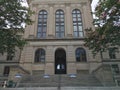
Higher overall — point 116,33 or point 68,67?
point 116,33

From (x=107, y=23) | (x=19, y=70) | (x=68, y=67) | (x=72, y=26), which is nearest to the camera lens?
(x=107, y=23)

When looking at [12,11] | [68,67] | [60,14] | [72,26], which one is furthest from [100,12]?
[60,14]

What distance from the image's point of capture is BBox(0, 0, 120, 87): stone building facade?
A: 29.6m

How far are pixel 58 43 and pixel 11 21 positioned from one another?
14768 millimetres

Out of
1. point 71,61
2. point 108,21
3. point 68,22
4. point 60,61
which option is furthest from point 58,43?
point 108,21

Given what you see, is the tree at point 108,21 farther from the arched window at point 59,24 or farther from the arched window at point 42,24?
the arched window at point 42,24

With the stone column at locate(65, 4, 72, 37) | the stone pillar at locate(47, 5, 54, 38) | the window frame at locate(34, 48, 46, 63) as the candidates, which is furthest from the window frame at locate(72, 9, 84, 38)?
the window frame at locate(34, 48, 46, 63)

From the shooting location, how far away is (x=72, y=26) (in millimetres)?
33906

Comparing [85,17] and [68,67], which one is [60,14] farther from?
[68,67]

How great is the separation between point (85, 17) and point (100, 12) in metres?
18.5

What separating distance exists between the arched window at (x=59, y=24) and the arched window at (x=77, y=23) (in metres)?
2.57

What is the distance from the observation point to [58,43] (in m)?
31.5

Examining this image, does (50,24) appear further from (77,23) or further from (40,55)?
(40,55)

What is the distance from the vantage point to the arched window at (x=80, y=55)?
30469mm
